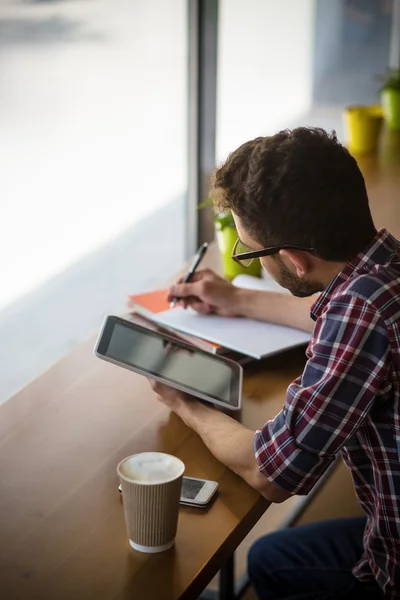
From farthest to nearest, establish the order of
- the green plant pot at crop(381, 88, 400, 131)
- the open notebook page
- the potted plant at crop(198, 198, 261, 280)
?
the green plant pot at crop(381, 88, 400, 131)
the potted plant at crop(198, 198, 261, 280)
the open notebook page

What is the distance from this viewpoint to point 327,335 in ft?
3.41

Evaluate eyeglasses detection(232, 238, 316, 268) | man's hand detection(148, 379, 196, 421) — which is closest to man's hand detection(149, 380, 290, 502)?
man's hand detection(148, 379, 196, 421)

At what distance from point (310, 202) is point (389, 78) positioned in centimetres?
217

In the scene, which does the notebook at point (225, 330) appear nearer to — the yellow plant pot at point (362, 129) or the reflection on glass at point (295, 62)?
the reflection on glass at point (295, 62)

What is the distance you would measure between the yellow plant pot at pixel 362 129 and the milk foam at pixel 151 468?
201cm

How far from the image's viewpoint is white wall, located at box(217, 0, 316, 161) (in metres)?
2.53

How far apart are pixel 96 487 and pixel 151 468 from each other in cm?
18

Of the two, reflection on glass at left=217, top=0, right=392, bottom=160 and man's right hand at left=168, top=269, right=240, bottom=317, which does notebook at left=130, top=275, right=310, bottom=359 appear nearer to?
man's right hand at left=168, top=269, right=240, bottom=317

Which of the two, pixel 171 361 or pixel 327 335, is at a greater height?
pixel 327 335

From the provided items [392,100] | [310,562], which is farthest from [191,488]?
[392,100]

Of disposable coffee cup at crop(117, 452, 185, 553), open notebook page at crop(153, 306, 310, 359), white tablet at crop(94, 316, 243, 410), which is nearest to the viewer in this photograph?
disposable coffee cup at crop(117, 452, 185, 553)

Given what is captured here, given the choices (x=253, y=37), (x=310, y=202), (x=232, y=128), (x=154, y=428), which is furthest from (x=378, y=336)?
(x=253, y=37)

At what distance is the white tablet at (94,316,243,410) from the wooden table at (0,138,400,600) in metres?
A: 0.06

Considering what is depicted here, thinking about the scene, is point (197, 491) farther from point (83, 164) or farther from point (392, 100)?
point (392, 100)
